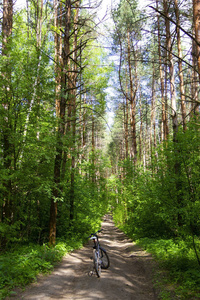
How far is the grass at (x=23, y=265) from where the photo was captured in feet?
15.3

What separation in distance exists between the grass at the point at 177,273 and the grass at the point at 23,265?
3.07m

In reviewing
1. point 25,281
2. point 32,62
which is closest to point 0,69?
point 32,62

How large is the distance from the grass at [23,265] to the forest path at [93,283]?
22 centimetres

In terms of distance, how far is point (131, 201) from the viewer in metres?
11.7

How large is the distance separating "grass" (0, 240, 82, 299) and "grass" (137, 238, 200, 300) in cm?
307

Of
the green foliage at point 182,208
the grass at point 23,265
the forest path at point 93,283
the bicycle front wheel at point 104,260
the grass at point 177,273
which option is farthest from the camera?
the bicycle front wheel at point 104,260

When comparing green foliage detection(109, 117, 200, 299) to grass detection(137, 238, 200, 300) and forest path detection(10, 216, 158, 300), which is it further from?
forest path detection(10, 216, 158, 300)

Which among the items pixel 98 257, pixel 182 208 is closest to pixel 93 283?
pixel 98 257

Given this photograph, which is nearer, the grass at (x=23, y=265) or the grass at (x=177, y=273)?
the grass at (x=177, y=273)

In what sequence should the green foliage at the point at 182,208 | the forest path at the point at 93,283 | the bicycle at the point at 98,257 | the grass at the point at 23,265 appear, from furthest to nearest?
the bicycle at the point at 98,257 < the green foliage at the point at 182,208 < the grass at the point at 23,265 < the forest path at the point at 93,283

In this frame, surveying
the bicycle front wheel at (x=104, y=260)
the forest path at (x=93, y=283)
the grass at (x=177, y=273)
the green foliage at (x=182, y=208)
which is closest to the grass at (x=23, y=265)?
the forest path at (x=93, y=283)

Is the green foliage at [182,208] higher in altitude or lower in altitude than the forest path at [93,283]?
higher

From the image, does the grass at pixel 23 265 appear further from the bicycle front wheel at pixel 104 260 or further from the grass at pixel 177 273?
the grass at pixel 177 273

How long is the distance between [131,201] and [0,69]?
8.97m
